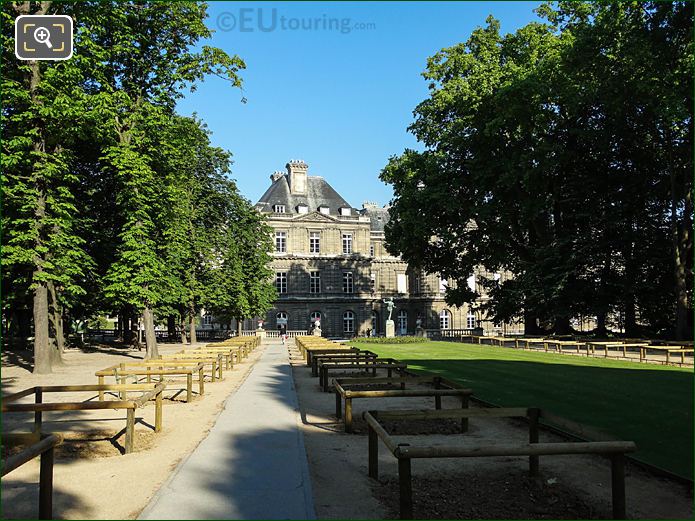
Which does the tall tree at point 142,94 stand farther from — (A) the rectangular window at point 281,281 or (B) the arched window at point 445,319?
(B) the arched window at point 445,319

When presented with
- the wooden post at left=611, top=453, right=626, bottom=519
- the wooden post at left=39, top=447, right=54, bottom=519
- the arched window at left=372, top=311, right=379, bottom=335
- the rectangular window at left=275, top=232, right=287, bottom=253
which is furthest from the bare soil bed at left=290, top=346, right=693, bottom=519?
the arched window at left=372, top=311, right=379, bottom=335

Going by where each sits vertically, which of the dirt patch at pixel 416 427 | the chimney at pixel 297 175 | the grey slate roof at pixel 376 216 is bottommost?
the dirt patch at pixel 416 427

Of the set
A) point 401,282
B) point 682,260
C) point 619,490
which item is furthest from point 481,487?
point 401,282

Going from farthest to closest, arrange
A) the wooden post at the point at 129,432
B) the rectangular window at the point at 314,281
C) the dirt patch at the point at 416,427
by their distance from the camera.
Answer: the rectangular window at the point at 314,281, the dirt patch at the point at 416,427, the wooden post at the point at 129,432

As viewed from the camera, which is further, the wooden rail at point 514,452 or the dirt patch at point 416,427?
the dirt patch at point 416,427

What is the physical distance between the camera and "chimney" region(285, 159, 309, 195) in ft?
213

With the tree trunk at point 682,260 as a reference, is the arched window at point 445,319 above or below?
below

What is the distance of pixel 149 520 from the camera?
4691 millimetres

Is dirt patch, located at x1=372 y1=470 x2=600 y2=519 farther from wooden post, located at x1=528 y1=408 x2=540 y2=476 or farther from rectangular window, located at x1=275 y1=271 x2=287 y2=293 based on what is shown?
rectangular window, located at x1=275 y1=271 x2=287 y2=293

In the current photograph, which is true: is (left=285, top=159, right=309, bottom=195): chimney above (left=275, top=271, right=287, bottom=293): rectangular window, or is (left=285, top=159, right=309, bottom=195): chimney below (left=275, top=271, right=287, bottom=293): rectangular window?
above

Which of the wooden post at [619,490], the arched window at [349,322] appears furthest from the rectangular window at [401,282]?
the wooden post at [619,490]

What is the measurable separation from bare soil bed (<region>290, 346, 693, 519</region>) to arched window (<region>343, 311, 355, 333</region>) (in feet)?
180

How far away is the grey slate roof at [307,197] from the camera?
210 ft

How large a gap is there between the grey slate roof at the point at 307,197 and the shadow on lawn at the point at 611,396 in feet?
152
